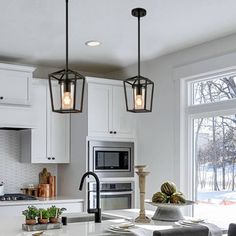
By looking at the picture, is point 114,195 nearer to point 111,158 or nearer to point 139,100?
point 111,158

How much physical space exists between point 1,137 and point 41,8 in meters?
2.42

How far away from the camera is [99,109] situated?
5.33 m

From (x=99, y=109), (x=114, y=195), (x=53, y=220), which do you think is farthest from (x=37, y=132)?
(x=53, y=220)

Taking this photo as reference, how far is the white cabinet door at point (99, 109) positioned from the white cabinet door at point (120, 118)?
0.07 meters

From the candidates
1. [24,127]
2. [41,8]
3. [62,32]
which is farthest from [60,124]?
[41,8]

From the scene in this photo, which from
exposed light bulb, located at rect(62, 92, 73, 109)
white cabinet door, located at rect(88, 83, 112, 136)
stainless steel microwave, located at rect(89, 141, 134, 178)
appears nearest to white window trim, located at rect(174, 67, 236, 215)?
stainless steel microwave, located at rect(89, 141, 134, 178)

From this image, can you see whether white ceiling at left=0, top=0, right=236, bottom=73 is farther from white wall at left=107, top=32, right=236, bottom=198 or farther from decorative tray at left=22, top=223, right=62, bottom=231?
decorative tray at left=22, top=223, right=62, bottom=231

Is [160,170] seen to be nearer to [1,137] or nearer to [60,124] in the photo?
[60,124]

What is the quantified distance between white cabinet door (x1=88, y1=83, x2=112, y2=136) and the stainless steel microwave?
162mm

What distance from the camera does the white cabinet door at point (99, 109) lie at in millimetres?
5250

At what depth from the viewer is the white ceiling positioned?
346 cm

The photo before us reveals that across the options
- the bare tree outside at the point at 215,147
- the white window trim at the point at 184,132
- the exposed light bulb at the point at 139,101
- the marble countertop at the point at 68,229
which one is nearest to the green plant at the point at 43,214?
the marble countertop at the point at 68,229

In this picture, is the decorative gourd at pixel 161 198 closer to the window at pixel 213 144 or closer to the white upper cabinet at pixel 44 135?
the window at pixel 213 144

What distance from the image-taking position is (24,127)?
515 cm
